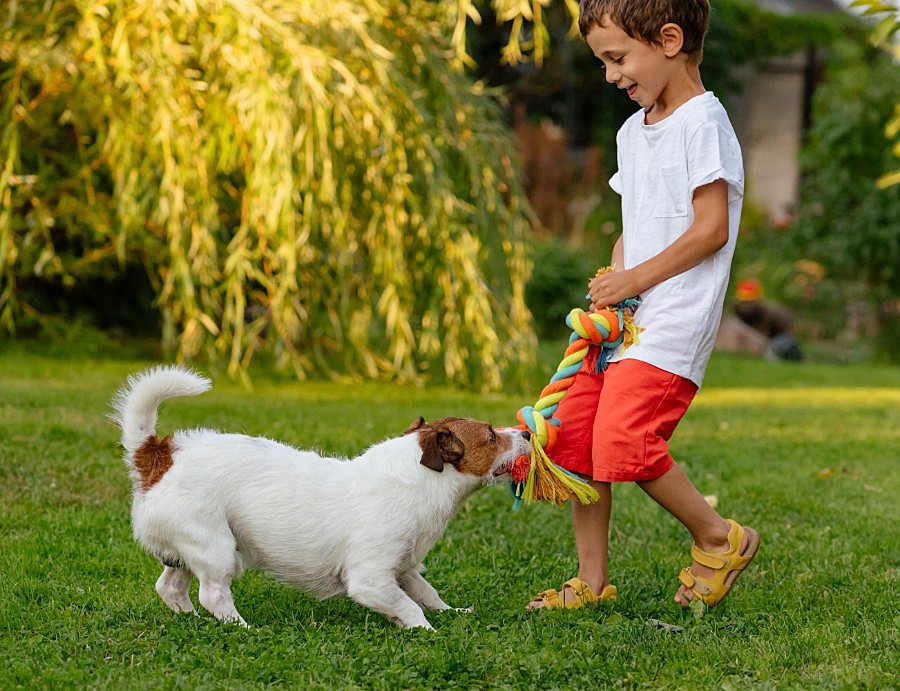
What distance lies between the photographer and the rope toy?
3.59 metres

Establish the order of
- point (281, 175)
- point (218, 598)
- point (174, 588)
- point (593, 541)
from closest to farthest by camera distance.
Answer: point (218, 598)
point (174, 588)
point (593, 541)
point (281, 175)

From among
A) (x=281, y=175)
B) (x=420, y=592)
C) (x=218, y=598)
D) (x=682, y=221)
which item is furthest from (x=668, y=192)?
(x=281, y=175)

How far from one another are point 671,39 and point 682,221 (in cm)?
53

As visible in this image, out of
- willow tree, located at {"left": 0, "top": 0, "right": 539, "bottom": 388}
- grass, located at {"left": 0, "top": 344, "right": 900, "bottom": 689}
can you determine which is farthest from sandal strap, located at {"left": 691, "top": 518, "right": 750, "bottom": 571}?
willow tree, located at {"left": 0, "top": 0, "right": 539, "bottom": 388}

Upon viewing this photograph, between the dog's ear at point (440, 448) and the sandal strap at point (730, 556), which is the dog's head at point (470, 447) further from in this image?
the sandal strap at point (730, 556)

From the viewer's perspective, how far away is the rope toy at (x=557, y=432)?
3588 mm

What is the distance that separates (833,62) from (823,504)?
53.5 ft

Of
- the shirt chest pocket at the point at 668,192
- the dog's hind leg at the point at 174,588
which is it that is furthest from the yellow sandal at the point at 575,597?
the shirt chest pocket at the point at 668,192

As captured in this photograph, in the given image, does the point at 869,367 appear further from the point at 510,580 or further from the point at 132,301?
the point at 510,580

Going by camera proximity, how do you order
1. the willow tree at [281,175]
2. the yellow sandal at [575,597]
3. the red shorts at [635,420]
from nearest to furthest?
the red shorts at [635,420] < the yellow sandal at [575,597] < the willow tree at [281,175]

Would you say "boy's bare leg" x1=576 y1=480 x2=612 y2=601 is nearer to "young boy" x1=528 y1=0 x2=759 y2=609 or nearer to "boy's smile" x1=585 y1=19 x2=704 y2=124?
"young boy" x1=528 y1=0 x2=759 y2=609

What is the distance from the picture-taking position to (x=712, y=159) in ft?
11.3

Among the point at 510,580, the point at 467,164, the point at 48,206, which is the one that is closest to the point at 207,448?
the point at 510,580

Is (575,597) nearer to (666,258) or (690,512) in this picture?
(690,512)
